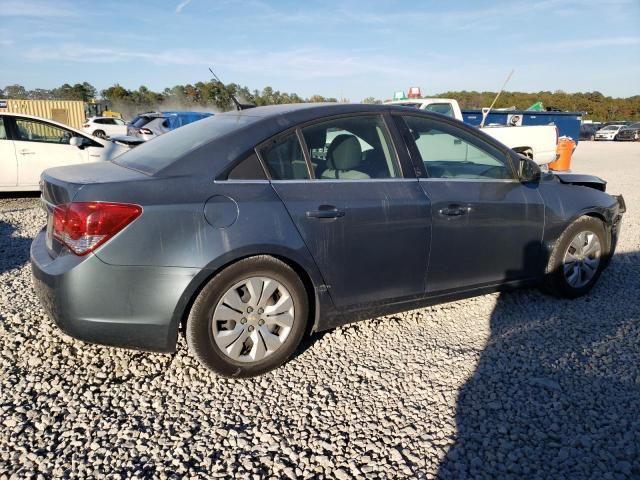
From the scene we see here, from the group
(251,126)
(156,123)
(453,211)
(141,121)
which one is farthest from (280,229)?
(141,121)

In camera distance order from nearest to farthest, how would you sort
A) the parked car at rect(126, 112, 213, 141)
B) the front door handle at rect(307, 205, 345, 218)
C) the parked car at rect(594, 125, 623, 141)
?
the front door handle at rect(307, 205, 345, 218)
the parked car at rect(126, 112, 213, 141)
the parked car at rect(594, 125, 623, 141)

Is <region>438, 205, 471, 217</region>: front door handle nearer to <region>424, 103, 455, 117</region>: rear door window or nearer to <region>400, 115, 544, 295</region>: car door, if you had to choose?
<region>400, 115, 544, 295</region>: car door

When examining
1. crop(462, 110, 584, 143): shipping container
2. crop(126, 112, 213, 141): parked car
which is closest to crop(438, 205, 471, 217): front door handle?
crop(462, 110, 584, 143): shipping container

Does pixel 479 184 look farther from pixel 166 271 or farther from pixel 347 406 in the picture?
pixel 166 271

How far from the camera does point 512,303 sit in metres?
4.13

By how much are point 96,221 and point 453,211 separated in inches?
88.5

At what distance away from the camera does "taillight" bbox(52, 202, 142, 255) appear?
2.52 meters

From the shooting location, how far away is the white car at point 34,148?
805 cm

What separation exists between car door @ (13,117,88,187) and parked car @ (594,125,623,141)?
39335mm

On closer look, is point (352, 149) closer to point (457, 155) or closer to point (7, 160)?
point (457, 155)

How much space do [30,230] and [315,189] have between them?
188 inches

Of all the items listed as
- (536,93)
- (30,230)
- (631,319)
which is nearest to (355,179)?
(631,319)

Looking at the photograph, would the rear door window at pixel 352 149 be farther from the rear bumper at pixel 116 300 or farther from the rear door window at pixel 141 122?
the rear door window at pixel 141 122

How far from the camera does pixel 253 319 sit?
2842 millimetres
